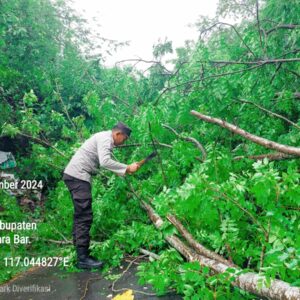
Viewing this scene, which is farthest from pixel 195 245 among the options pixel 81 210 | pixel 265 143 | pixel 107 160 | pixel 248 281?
pixel 81 210

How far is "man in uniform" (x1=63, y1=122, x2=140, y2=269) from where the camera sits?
416 centimetres

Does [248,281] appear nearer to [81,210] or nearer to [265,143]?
[265,143]

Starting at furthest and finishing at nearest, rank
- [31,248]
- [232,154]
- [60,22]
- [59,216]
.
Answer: [60,22], [59,216], [31,248], [232,154]

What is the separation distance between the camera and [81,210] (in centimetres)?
429

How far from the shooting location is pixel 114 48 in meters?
11.7

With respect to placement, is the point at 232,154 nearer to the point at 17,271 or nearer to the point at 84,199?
the point at 84,199

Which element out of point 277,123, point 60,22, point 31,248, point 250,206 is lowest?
point 31,248

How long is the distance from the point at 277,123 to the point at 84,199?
8.92ft

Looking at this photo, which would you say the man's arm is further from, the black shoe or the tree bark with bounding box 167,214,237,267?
the black shoe

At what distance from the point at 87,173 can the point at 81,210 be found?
453 mm

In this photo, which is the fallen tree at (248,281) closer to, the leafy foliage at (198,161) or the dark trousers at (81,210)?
the leafy foliage at (198,161)

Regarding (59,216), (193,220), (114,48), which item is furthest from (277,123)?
(114,48)

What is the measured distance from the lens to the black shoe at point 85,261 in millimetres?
4105

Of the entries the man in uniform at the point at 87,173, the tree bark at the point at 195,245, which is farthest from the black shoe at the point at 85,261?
the tree bark at the point at 195,245
